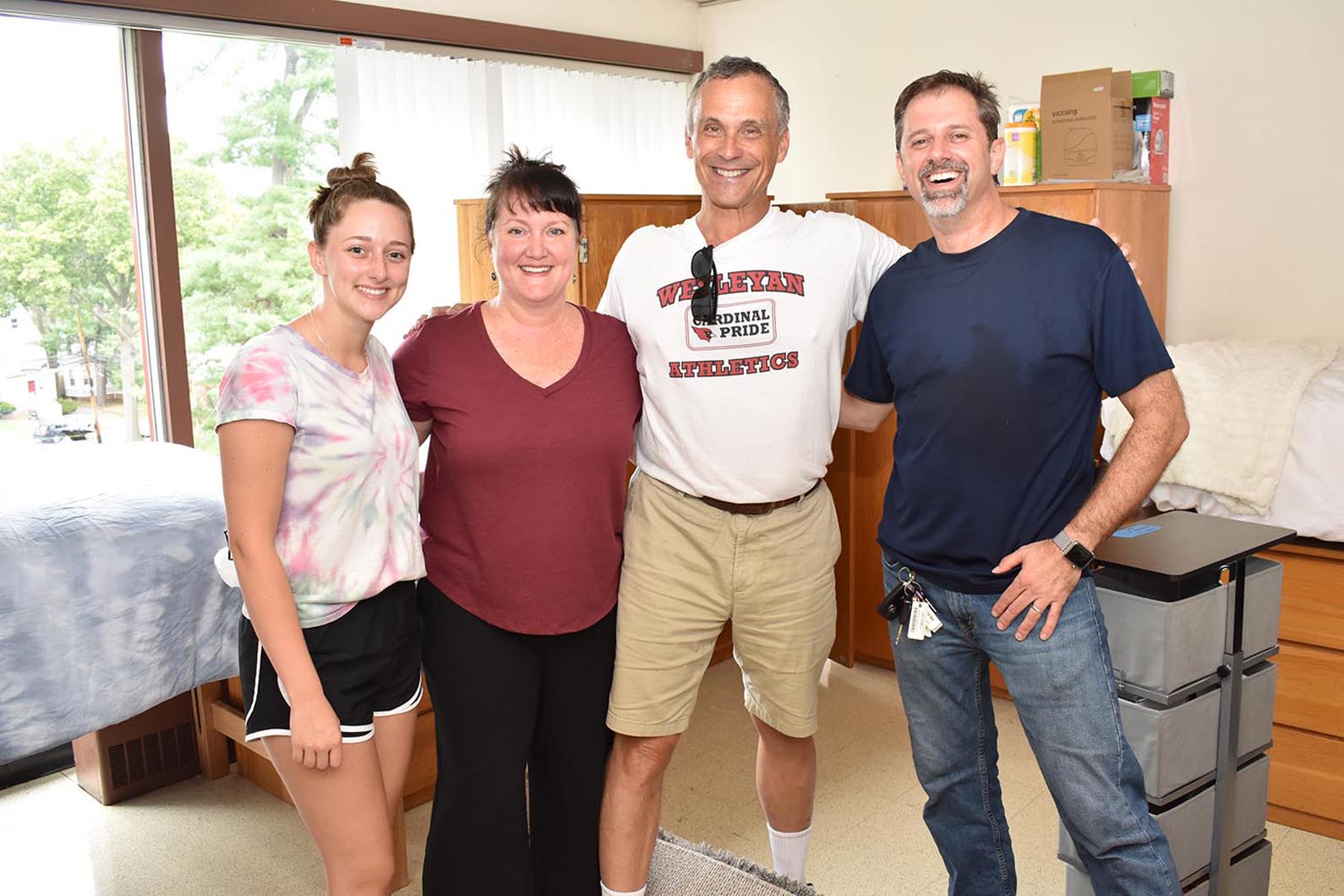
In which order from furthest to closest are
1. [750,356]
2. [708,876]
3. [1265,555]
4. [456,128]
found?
[456,128] < [1265,555] < [708,876] < [750,356]

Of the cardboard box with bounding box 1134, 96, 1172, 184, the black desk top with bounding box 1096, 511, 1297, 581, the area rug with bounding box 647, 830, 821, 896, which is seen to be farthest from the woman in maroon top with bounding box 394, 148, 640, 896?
the cardboard box with bounding box 1134, 96, 1172, 184

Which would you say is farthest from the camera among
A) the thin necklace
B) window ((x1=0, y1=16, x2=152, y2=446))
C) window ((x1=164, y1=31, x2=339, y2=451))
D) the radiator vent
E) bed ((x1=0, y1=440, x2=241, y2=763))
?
window ((x1=164, y1=31, x2=339, y2=451))

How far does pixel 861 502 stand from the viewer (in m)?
3.79

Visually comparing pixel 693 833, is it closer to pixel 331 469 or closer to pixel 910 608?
pixel 910 608

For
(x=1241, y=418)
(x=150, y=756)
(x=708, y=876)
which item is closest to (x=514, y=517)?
(x=708, y=876)

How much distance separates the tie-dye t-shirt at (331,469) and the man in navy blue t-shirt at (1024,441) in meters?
0.83

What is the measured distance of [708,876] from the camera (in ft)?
8.25

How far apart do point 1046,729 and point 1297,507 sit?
143cm

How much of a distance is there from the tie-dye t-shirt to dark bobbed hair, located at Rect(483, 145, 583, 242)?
370 millimetres

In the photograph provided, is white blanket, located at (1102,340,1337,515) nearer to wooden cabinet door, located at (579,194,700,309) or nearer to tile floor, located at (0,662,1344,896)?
tile floor, located at (0,662,1344,896)

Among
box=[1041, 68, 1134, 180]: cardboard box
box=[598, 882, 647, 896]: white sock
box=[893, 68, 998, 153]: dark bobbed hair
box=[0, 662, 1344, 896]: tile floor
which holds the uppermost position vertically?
box=[1041, 68, 1134, 180]: cardboard box

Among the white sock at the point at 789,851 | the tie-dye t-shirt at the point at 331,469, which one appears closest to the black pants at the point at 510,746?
the tie-dye t-shirt at the point at 331,469

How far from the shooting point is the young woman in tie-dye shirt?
5.25 feet

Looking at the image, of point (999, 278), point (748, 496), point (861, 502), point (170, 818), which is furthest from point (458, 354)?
point (861, 502)
